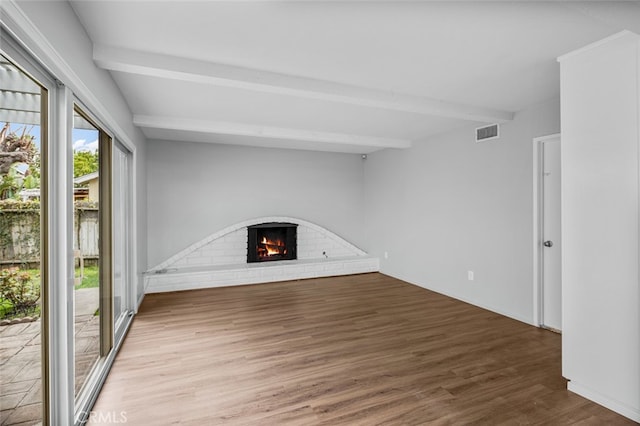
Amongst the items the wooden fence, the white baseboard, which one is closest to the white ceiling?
the wooden fence

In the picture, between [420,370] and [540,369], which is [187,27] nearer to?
[420,370]

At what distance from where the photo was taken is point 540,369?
259 cm

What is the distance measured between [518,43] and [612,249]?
1531 mm

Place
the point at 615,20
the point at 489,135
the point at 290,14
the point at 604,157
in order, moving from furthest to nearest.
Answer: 1. the point at 489,135
2. the point at 604,157
3. the point at 290,14
4. the point at 615,20

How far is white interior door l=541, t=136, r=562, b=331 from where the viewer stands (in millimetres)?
3428

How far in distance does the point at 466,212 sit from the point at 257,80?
11.1 feet

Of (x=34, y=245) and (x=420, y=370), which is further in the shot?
(x=420, y=370)

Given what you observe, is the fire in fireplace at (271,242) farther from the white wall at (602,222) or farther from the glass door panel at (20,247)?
the white wall at (602,222)

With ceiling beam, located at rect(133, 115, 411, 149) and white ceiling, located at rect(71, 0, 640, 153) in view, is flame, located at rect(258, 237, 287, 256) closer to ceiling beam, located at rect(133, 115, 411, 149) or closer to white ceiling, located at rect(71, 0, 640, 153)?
ceiling beam, located at rect(133, 115, 411, 149)

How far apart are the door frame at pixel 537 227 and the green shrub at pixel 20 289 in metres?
4.32

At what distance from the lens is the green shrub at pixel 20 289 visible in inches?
50.5

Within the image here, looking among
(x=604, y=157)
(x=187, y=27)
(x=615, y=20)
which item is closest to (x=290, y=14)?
(x=187, y=27)

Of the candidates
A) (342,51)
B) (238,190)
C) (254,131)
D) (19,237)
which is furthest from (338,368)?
(238,190)

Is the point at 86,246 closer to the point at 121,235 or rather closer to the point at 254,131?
the point at 121,235
